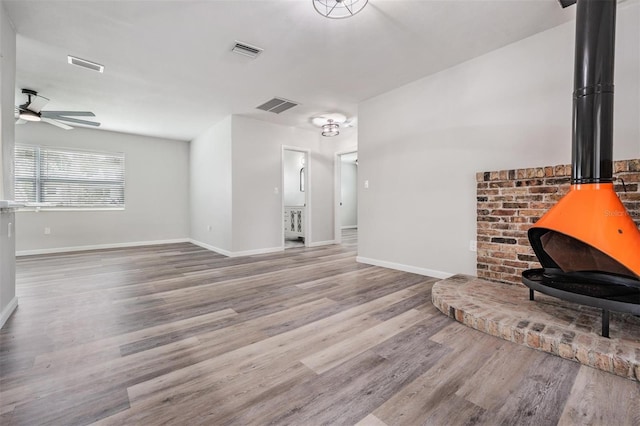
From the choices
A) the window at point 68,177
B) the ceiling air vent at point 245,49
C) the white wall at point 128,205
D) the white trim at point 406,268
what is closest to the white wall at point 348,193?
the white wall at point 128,205

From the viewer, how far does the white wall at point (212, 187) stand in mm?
5008

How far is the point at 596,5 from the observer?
5.80 feet

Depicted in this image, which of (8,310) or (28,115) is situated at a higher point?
(28,115)

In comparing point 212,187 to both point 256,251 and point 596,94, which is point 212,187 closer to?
point 256,251

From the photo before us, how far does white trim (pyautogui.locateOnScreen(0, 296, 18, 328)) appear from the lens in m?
2.08

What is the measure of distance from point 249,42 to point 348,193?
26.7 ft

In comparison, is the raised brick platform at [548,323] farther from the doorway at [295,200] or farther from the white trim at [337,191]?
the white trim at [337,191]

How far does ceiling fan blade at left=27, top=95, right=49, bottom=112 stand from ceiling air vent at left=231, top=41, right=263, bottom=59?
9.84ft

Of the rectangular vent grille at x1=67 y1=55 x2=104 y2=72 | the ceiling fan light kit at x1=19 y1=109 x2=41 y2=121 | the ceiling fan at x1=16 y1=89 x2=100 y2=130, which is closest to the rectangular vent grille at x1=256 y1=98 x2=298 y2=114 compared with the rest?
the rectangular vent grille at x1=67 y1=55 x2=104 y2=72

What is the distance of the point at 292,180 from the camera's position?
25.8 ft

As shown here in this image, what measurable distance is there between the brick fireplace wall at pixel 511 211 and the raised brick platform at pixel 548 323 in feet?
0.95

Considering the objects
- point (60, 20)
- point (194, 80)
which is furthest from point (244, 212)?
point (60, 20)

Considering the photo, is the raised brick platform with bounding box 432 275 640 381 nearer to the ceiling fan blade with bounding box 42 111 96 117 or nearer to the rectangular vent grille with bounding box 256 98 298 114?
the rectangular vent grille with bounding box 256 98 298 114

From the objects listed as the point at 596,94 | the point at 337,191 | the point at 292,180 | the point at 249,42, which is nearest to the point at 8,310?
the point at 249,42
